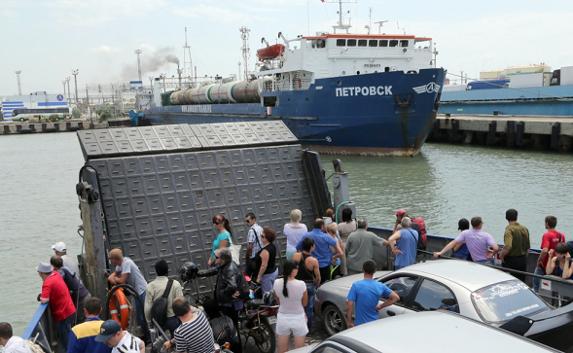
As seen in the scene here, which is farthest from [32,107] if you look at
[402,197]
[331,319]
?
[331,319]

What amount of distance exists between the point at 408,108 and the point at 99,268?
24629 mm

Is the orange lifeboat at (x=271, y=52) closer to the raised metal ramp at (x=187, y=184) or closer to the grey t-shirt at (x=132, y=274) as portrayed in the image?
the raised metal ramp at (x=187, y=184)

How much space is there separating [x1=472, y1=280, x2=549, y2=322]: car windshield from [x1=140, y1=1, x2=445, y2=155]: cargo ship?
24.3 m

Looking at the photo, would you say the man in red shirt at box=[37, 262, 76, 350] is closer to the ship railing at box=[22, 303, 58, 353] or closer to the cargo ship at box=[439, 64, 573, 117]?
the ship railing at box=[22, 303, 58, 353]

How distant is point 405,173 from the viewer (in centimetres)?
2678

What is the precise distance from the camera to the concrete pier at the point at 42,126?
7762cm

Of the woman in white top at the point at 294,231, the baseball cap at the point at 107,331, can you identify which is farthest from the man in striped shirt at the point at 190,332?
the woman in white top at the point at 294,231

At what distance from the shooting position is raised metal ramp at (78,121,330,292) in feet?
25.5

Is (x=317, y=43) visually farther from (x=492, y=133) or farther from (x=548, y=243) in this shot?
(x=548, y=243)

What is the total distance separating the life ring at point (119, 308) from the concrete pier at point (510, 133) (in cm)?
3160

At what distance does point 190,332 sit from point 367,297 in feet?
5.84

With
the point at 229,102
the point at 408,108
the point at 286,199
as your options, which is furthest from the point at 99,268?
the point at 229,102

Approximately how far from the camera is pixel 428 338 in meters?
3.24

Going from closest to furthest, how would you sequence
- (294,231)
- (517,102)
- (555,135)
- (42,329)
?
(42,329)
(294,231)
(555,135)
(517,102)
